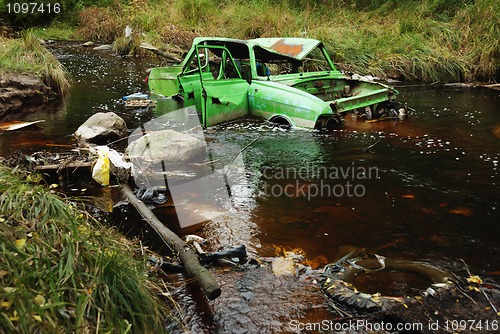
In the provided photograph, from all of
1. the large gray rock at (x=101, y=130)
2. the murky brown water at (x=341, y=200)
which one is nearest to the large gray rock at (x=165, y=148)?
the murky brown water at (x=341, y=200)

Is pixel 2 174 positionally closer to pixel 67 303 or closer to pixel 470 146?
pixel 67 303

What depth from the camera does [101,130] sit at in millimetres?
7297

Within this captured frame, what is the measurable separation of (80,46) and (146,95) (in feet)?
40.9

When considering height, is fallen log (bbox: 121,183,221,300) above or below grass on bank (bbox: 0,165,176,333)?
below

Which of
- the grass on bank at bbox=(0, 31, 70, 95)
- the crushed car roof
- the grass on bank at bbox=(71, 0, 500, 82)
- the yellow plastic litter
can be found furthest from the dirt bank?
the grass on bank at bbox=(71, 0, 500, 82)

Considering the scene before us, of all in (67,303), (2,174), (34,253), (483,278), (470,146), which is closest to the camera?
(67,303)

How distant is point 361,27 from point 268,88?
1002cm

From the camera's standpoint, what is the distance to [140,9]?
20.8 m

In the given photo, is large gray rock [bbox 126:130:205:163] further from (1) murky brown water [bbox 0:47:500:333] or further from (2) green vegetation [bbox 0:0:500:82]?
(2) green vegetation [bbox 0:0:500:82]

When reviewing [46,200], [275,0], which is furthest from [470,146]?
[275,0]

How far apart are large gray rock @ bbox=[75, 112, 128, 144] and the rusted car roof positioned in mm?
3163

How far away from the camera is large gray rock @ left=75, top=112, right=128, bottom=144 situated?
7.25 metres

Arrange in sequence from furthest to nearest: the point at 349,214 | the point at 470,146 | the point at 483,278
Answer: the point at 470,146
the point at 349,214
the point at 483,278

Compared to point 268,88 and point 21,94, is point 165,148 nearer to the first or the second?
point 268,88
